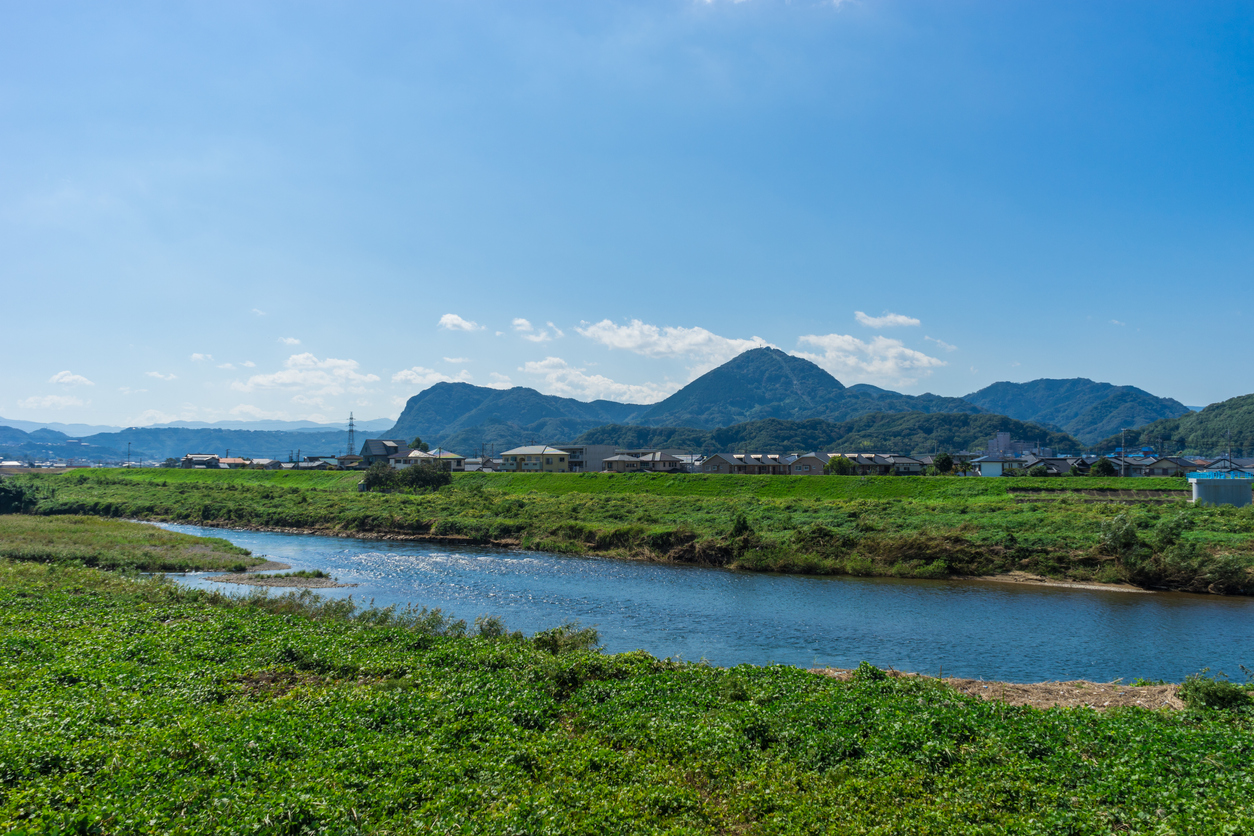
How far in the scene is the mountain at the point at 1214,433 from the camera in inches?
6516

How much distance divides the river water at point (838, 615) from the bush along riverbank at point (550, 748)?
700cm

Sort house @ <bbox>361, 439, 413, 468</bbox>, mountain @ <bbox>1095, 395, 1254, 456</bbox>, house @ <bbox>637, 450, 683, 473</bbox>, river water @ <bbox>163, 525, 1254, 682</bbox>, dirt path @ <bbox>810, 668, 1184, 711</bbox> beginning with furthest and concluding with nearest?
mountain @ <bbox>1095, 395, 1254, 456</bbox>
house @ <bbox>361, 439, 413, 468</bbox>
house @ <bbox>637, 450, 683, 473</bbox>
river water @ <bbox>163, 525, 1254, 682</bbox>
dirt path @ <bbox>810, 668, 1184, 711</bbox>

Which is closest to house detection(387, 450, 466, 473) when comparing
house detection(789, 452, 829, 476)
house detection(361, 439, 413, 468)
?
house detection(361, 439, 413, 468)

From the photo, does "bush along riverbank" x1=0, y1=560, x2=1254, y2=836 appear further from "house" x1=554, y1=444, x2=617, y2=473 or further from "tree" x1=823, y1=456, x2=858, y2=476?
"house" x1=554, y1=444, x2=617, y2=473

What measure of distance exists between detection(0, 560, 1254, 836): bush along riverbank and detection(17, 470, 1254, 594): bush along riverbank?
24.4 m

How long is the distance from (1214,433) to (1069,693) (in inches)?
8907

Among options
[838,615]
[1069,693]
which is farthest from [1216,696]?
[838,615]

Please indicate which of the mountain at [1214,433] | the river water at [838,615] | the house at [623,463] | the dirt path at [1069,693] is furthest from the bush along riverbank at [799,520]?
the mountain at [1214,433]

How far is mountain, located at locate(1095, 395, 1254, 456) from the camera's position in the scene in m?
166

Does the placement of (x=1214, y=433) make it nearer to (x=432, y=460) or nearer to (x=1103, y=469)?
(x=1103, y=469)

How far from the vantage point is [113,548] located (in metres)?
36.6

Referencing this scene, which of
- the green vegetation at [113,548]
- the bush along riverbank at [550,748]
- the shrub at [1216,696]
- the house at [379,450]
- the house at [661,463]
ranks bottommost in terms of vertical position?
the green vegetation at [113,548]

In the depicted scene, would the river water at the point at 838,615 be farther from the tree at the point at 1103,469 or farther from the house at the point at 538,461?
the house at the point at 538,461

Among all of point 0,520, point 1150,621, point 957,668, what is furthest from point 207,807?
point 0,520
